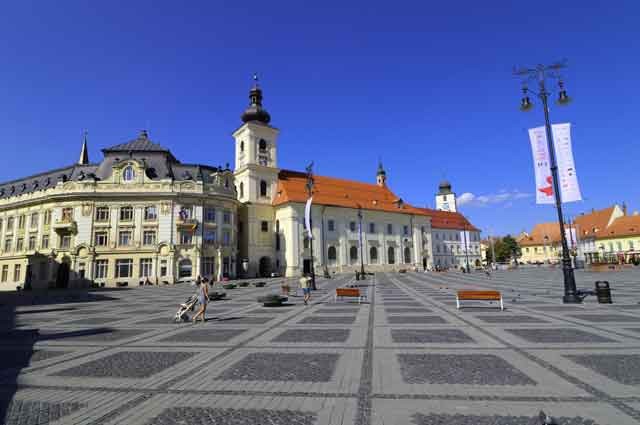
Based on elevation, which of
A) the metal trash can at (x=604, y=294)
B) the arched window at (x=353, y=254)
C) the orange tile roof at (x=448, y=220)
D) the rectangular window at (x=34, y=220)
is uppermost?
the orange tile roof at (x=448, y=220)

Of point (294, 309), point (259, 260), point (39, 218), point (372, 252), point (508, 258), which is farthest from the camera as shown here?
point (508, 258)

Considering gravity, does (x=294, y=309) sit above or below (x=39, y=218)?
below

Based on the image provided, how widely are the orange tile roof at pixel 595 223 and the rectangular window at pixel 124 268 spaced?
87792 millimetres

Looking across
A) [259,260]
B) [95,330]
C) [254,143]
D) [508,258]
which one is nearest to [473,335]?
[95,330]

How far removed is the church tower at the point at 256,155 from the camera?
174 ft

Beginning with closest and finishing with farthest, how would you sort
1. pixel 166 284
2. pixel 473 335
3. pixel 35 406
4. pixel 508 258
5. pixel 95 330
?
pixel 35 406 < pixel 473 335 < pixel 95 330 < pixel 166 284 < pixel 508 258

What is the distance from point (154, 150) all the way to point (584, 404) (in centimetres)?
4817

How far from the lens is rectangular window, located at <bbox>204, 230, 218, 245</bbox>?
43.0 metres

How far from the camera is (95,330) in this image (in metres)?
11.4

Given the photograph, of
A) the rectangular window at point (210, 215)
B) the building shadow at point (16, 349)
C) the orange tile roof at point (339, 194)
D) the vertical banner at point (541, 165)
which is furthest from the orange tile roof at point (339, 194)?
the building shadow at point (16, 349)

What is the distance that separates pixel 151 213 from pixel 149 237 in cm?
285

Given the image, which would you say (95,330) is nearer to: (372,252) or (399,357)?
(399,357)

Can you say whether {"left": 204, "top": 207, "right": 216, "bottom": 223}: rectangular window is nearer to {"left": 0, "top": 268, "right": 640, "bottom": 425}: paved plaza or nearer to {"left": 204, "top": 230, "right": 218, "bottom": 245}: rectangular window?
{"left": 204, "top": 230, "right": 218, "bottom": 245}: rectangular window

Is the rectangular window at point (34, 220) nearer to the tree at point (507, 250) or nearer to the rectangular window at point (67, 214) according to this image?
the rectangular window at point (67, 214)
